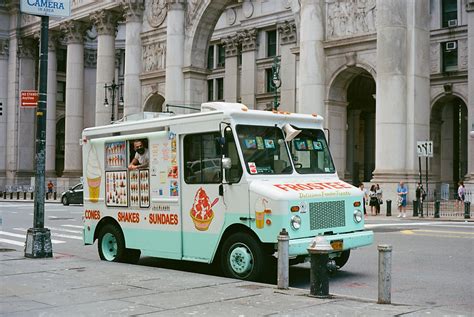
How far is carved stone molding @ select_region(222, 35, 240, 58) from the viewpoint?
57.1m

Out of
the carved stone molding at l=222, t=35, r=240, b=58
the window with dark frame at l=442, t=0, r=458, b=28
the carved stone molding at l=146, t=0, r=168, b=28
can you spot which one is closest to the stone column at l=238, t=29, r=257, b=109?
the carved stone molding at l=222, t=35, r=240, b=58

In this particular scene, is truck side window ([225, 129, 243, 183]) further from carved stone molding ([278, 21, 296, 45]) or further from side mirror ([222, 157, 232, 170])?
carved stone molding ([278, 21, 296, 45])

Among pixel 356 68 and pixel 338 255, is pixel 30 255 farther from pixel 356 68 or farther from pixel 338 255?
pixel 356 68

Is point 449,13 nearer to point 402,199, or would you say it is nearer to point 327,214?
point 402,199

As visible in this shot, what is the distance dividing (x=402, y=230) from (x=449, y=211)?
10980mm

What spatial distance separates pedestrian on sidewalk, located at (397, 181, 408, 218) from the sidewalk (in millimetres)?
18294

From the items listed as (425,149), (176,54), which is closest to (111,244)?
(425,149)

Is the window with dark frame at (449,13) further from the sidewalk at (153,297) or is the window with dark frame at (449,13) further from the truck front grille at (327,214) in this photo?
the sidewalk at (153,297)

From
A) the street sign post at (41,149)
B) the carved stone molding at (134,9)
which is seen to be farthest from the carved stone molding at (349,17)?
the street sign post at (41,149)

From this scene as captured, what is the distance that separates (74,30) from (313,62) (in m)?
25.3

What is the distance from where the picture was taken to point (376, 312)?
8.02m

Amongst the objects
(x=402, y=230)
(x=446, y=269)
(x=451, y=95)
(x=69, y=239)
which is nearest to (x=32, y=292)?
(x=446, y=269)

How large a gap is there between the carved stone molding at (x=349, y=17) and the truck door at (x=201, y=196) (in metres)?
20.9

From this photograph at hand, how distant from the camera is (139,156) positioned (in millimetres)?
12891
